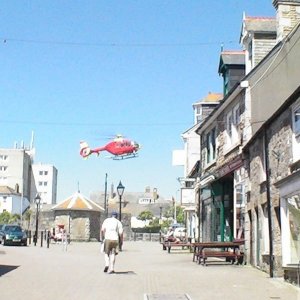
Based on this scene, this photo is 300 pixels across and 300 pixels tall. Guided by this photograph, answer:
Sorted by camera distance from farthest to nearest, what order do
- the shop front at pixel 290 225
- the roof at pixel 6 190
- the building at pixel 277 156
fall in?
the roof at pixel 6 190 → the building at pixel 277 156 → the shop front at pixel 290 225

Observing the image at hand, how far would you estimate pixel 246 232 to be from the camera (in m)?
19.4

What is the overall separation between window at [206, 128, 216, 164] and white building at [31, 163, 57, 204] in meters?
124

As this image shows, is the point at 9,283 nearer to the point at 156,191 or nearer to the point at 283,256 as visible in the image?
the point at 283,256

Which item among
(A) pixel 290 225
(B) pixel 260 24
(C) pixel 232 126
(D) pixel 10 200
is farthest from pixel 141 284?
(D) pixel 10 200

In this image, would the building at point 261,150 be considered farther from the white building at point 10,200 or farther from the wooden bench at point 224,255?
the white building at point 10,200

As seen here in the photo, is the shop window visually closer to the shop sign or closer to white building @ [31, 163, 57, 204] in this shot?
the shop sign

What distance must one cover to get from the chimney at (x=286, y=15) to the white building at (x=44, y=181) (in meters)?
132

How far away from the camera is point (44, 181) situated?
487ft

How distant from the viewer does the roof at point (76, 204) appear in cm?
5244

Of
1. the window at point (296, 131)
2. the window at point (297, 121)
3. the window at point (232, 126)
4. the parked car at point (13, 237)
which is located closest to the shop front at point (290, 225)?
the window at point (296, 131)

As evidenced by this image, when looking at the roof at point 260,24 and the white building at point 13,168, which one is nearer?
the roof at point 260,24

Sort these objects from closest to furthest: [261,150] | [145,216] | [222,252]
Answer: [261,150] < [222,252] < [145,216]

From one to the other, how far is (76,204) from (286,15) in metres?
36.6

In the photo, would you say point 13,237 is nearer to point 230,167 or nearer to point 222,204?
point 222,204
